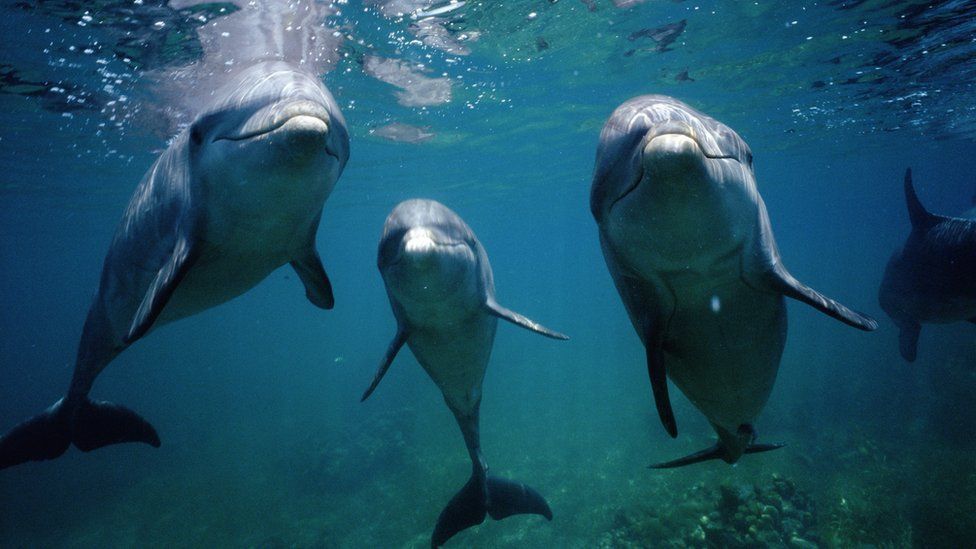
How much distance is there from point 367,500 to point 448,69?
44.5ft

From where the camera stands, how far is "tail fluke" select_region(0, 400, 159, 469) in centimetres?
544

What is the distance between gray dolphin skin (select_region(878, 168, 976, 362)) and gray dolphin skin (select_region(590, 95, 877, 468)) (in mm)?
5401

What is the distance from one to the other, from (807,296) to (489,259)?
6.23 m

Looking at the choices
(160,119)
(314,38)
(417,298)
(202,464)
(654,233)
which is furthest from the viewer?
(202,464)

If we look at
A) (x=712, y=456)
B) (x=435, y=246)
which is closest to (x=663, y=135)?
(x=435, y=246)

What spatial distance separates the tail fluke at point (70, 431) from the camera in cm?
544

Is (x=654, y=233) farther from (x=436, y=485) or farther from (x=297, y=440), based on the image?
(x=297, y=440)

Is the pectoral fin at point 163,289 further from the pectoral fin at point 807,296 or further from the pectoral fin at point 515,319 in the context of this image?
the pectoral fin at point 807,296

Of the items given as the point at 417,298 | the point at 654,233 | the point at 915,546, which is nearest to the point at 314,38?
the point at 417,298

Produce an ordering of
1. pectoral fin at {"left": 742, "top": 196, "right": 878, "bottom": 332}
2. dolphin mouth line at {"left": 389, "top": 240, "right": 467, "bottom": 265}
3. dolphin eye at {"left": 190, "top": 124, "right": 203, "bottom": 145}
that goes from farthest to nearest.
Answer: dolphin mouth line at {"left": 389, "top": 240, "right": 467, "bottom": 265} < dolphin eye at {"left": 190, "top": 124, "right": 203, "bottom": 145} < pectoral fin at {"left": 742, "top": 196, "right": 878, "bottom": 332}

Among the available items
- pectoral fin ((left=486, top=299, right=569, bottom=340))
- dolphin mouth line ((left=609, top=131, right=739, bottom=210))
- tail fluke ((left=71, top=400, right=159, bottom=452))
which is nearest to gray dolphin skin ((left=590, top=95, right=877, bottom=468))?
dolphin mouth line ((left=609, top=131, right=739, bottom=210))

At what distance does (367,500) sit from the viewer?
15148 mm

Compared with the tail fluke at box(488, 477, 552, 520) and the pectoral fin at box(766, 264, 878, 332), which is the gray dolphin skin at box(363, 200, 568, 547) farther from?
the pectoral fin at box(766, 264, 878, 332)

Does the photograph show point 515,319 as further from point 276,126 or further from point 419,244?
point 276,126
